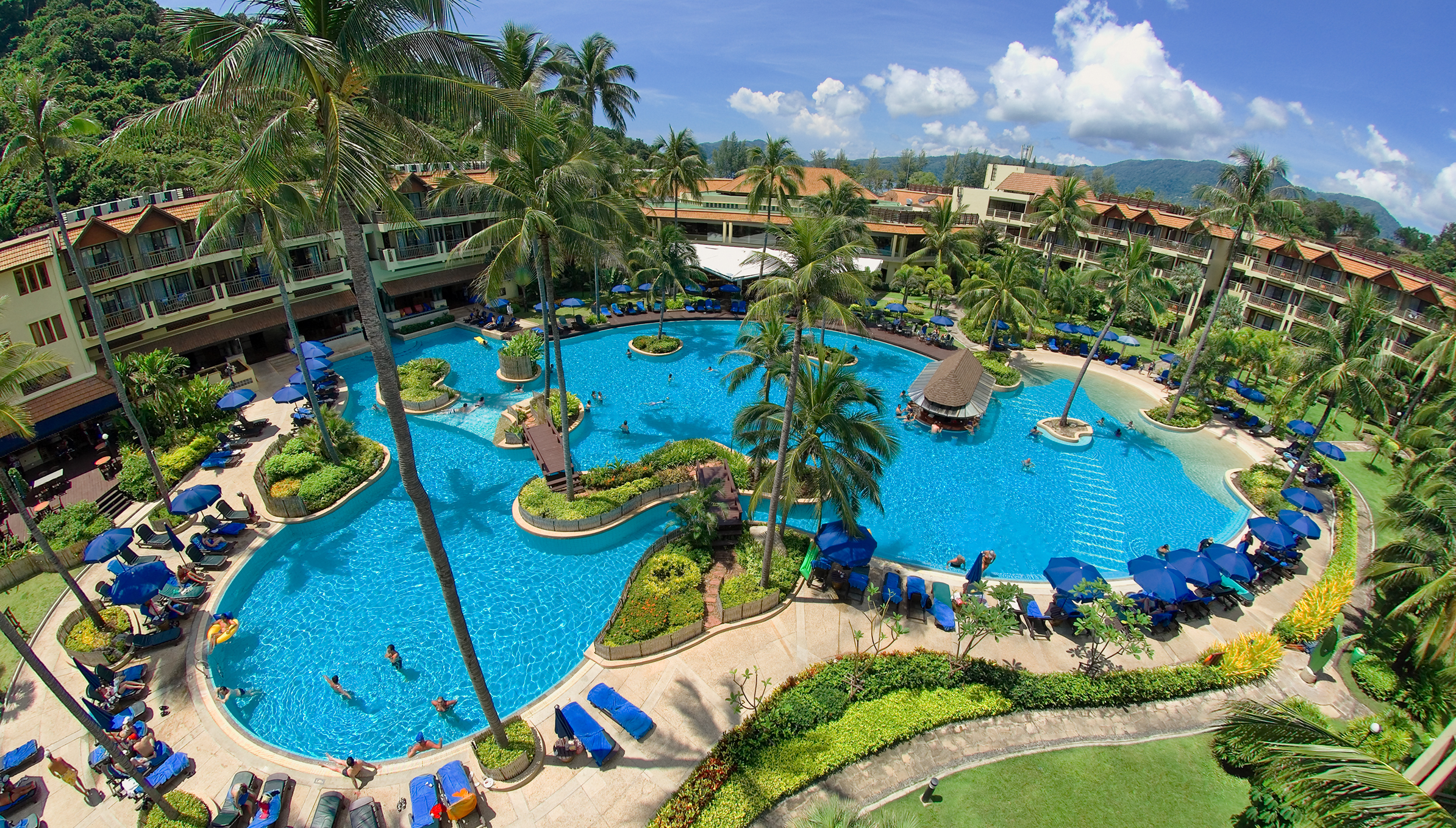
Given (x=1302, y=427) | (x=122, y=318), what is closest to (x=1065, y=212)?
(x=1302, y=427)

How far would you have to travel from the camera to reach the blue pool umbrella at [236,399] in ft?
93.1

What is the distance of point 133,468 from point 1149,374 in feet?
186

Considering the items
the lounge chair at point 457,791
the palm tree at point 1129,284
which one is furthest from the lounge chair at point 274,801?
the palm tree at point 1129,284

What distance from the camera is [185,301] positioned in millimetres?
31625

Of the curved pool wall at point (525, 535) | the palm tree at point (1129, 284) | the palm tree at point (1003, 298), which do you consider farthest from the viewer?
the palm tree at point (1003, 298)

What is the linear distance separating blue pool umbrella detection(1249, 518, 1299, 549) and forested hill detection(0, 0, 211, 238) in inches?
2575

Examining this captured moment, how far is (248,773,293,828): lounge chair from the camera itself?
13078 mm

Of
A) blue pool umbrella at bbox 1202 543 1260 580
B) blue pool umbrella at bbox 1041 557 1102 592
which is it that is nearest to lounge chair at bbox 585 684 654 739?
blue pool umbrella at bbox 1041 557 1102 592

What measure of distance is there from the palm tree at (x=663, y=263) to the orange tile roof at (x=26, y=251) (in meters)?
27.8

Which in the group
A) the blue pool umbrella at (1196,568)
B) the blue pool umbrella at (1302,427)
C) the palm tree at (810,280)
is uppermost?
the palm tree at (810,280)

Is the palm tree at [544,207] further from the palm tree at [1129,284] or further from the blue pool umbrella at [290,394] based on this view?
the palm tree at [1129,284]

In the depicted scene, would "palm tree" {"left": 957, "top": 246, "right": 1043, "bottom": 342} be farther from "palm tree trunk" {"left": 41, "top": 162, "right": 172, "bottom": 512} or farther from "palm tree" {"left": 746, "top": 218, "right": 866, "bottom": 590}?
"palm tree trunk" {"left": 41, "top": 162, "right": 172, "bottom": 512}

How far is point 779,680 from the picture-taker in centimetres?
1717

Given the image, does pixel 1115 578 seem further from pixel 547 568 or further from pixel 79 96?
Result: pixel 79 96
